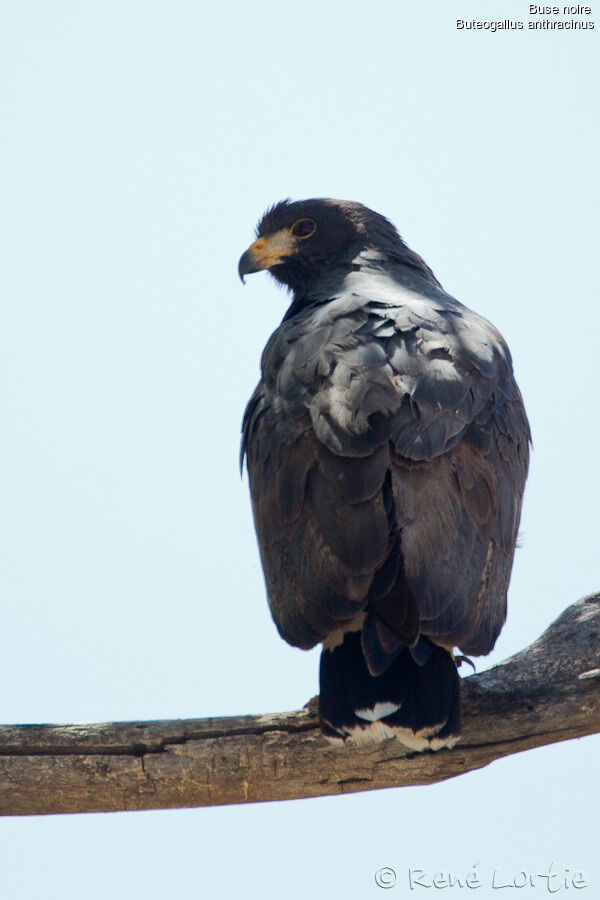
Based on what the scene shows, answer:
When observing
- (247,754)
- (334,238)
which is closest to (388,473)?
(247,754)

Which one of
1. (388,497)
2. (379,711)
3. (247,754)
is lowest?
(247,754)

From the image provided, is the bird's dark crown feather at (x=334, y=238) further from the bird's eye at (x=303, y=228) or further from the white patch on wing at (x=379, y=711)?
the white patch on wing at (x=379, y=711)

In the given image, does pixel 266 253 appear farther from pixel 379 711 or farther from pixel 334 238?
pixel 379 711

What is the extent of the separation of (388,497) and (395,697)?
75 centimetres

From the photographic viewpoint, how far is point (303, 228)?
678 centimetres

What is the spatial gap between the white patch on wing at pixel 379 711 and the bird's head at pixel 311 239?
125 inches

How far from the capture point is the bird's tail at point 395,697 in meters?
4.07

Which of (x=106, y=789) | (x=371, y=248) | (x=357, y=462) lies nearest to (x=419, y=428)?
(x=357, y=462)

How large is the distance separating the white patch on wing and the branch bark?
1.62 feet

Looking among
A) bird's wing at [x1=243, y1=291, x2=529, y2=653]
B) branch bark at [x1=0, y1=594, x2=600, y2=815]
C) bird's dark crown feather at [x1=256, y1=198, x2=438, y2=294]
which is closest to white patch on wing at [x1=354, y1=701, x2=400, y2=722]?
bird's wing at [x1=243, y1=291, x2=529, y2=653]

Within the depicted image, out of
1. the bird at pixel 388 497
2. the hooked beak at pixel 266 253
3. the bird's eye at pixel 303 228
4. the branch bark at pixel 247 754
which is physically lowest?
the branch bark at pixel 247 754

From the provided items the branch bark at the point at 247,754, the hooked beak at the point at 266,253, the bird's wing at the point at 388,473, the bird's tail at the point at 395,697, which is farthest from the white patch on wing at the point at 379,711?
the hooked beak at the point at 266,253

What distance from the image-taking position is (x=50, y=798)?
15.0 feet

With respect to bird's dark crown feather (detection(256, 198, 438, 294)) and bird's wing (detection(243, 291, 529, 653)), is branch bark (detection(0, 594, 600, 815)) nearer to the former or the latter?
bird's wing (detection(243, 291, 529, 653))
